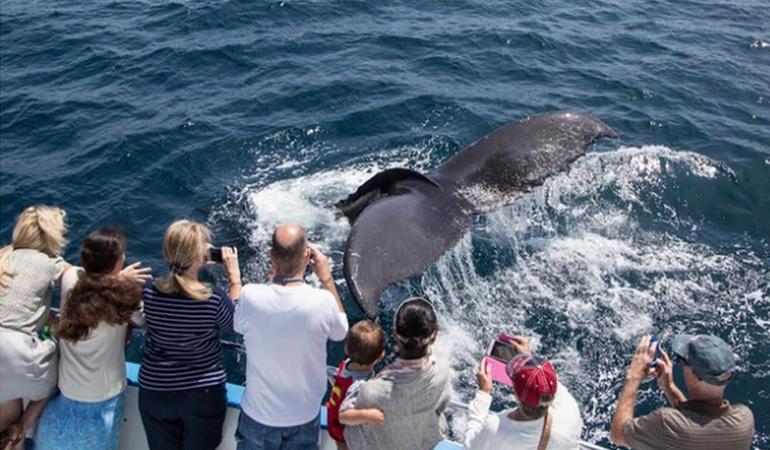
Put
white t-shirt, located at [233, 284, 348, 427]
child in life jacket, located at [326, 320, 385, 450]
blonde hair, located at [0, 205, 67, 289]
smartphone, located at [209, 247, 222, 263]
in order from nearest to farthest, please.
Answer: child in life jacket, located at [326, 320, 385, 450], white t-shirt, located at [233, 284, 348, 427], blonde hair, located at [0, 205, 67, 289], smartphone, located at [209, 247, 222, 263]

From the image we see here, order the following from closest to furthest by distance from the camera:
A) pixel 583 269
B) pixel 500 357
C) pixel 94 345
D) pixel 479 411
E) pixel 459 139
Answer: pixel 479 411
pixel 500 357
pixel 94 345
pixel 583 269
pixel 459 139

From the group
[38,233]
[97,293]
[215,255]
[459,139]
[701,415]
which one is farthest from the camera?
[459,139]

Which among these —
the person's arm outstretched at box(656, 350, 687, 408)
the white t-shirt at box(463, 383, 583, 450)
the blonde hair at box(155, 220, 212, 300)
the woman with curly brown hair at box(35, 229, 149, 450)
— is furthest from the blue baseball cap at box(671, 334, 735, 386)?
the woman with curly brown hair at box(35, 229, 149, 450)

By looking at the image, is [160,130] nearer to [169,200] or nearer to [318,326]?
[169,200]

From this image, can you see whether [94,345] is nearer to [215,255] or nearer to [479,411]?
[215,255]

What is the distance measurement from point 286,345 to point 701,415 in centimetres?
240

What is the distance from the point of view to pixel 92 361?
4.82 metres

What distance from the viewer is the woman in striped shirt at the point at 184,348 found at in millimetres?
4547

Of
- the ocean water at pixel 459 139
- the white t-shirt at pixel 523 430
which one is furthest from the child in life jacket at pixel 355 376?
the ocean water at pixel 459 139

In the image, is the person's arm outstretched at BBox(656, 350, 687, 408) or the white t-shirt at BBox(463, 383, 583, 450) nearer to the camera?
the white t-shirt at BBox(463, 383, 583, 450)

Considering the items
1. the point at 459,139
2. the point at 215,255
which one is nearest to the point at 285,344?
the point at 215,255

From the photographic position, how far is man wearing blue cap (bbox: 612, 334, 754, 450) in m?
3.95

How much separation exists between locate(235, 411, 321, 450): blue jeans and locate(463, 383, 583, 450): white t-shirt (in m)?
1.08

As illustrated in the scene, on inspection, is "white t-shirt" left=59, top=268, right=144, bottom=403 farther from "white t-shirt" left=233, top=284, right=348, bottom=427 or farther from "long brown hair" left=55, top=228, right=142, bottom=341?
"white t-shirt" left=233, top=284, right=348, bottom=427
